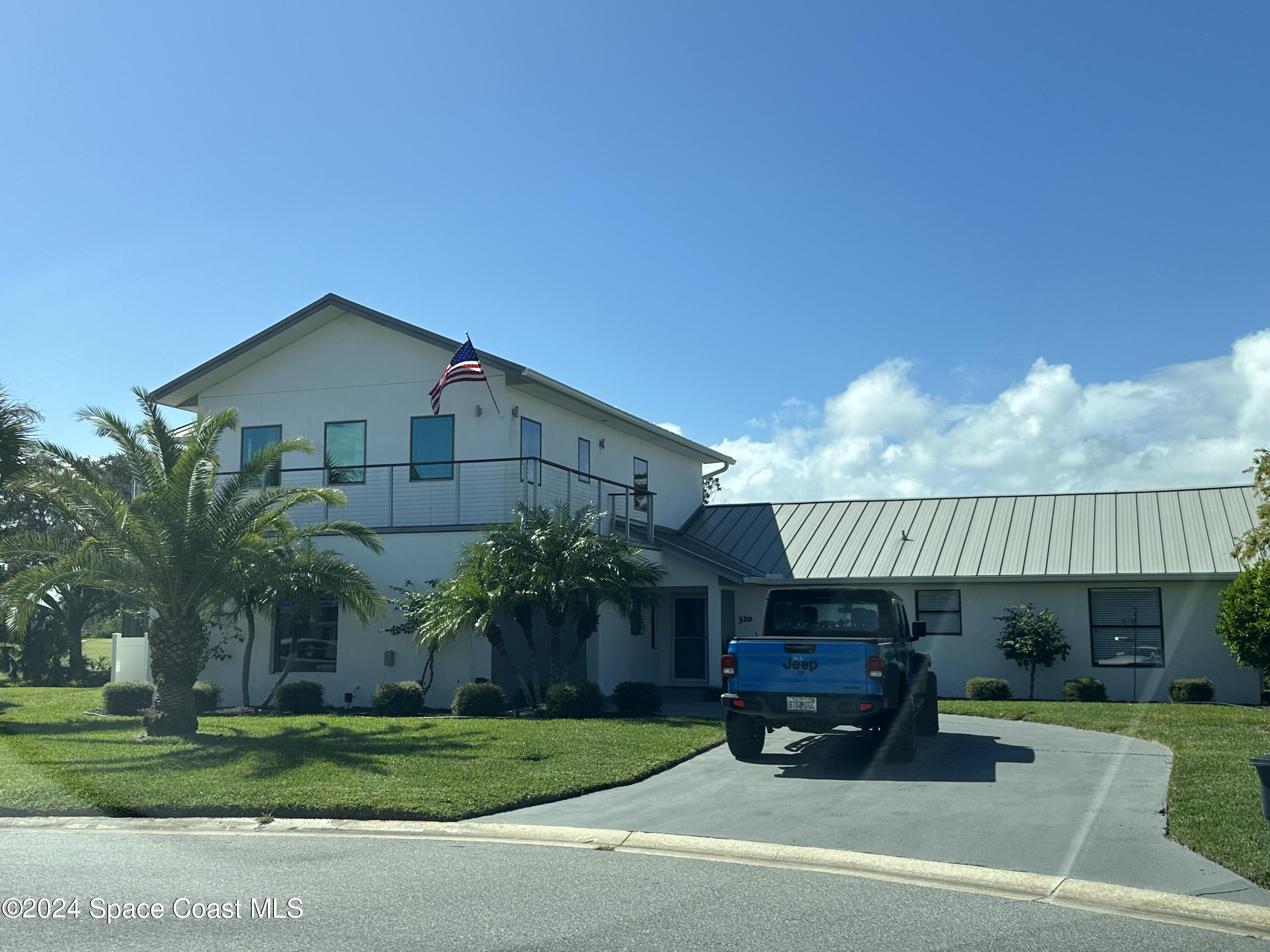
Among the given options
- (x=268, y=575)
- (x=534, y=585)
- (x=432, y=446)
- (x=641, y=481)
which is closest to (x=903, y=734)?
(x=534, y=585)

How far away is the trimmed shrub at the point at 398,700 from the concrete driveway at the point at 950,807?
6643 mm

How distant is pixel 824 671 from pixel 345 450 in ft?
42.7

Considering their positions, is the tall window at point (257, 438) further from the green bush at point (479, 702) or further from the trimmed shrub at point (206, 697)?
the green bush at point (479, 702)

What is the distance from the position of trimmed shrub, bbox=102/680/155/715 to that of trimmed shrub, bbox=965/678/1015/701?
1518cm

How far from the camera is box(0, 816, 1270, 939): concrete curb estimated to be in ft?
22.9

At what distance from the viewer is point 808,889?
7.44m

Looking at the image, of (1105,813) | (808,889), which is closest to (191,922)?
(808,889)

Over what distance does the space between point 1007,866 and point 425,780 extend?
19.2 ft

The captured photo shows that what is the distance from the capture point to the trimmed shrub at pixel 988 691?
73.5 ft

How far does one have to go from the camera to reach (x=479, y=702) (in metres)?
18.4

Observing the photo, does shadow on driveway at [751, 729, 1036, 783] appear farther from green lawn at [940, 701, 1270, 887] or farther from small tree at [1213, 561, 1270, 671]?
small tree at [1213, 561, 1270, 671]

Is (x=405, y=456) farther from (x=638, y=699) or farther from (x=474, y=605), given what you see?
(x=638, y=699)

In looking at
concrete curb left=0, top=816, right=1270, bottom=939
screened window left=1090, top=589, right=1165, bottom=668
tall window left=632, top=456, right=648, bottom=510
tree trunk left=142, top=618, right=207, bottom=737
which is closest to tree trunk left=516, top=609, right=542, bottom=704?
tree trunk left=142, top=618, right=207, bottom=737

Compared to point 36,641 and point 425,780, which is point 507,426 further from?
point 36,641
